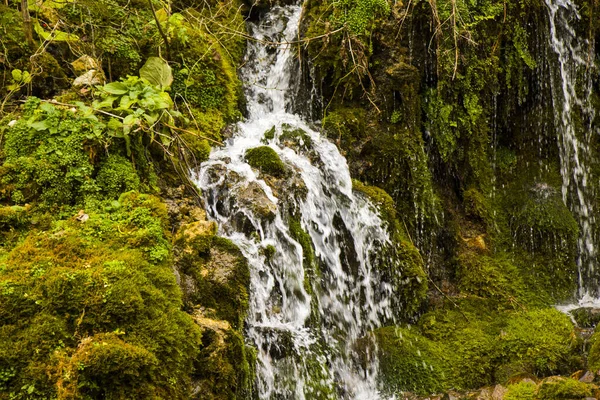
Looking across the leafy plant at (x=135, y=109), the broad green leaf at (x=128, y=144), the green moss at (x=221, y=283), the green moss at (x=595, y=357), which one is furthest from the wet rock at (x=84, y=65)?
the green moss at (x=595, y=357)

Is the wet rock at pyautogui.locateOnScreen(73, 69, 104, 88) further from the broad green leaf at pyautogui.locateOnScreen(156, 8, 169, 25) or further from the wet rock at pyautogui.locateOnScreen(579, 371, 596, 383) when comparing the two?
the wet rock at pyautogui.locateOnScreen(579, 371, 596, 383)

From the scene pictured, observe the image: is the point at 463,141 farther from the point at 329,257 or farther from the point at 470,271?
the point at 329,257

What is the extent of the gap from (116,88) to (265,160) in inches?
78.7

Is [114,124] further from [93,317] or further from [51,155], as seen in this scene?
[93,317]

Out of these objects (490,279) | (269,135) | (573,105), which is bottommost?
(490,279)

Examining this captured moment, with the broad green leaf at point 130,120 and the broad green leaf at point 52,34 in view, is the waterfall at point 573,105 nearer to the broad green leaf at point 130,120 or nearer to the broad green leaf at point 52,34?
the broad green leaf at point 130,120

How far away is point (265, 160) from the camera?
5758 mm

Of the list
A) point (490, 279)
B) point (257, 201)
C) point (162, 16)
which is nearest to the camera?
point (257, 201)

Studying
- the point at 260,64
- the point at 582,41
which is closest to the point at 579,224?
the point at 582,41

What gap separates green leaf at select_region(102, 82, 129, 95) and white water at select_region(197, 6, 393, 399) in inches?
53.2

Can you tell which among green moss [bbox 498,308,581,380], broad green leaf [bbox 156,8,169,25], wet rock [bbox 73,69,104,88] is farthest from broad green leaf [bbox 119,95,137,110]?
green moss [bbox 498,308,581,380]

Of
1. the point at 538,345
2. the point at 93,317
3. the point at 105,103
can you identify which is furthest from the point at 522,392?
the point at 105,103

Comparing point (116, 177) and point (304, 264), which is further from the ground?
point (116, 177)

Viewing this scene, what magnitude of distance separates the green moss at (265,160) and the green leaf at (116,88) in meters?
1.85
